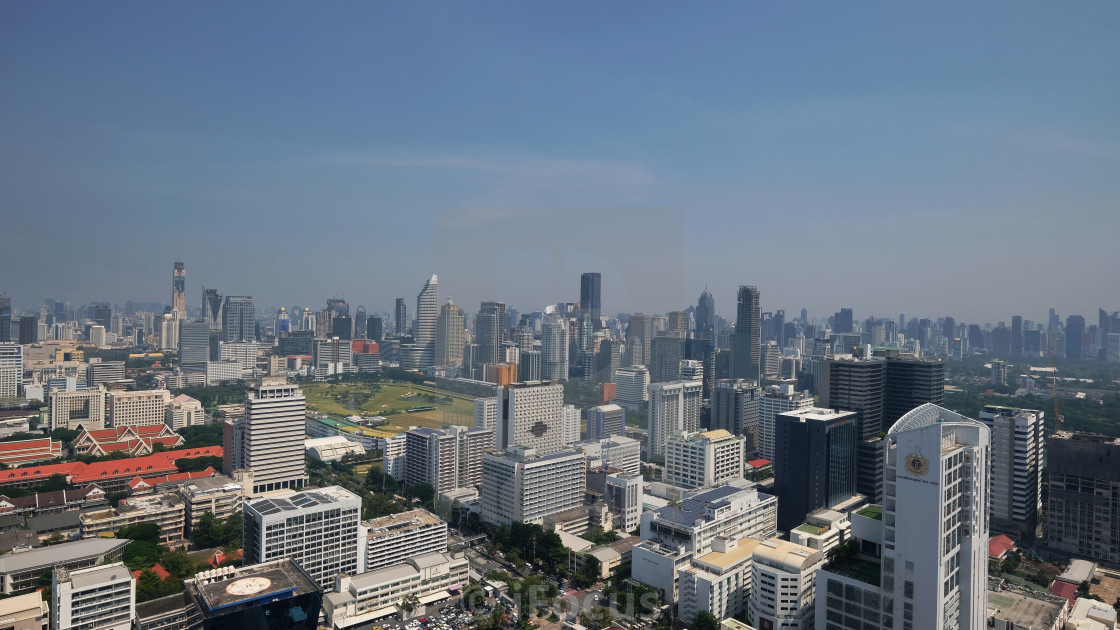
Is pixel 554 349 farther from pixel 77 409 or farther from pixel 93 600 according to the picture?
pixel 77 409

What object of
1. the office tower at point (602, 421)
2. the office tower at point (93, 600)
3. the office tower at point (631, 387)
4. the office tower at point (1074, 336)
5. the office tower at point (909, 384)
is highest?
the office tower at point (1074, 336)

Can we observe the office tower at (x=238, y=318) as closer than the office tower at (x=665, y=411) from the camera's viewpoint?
No

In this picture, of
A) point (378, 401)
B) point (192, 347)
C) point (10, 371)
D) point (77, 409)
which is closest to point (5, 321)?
point (10, 371)

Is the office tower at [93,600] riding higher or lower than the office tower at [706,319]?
lower

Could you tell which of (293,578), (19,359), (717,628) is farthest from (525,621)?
(19,359)

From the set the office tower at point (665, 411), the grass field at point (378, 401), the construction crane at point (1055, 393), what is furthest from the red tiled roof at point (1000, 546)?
the grass field at point (378, 401)

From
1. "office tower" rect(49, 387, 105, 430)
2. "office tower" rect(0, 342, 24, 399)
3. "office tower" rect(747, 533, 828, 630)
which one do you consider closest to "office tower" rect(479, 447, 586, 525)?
"office tower" rect(747, 533, 828, 630)

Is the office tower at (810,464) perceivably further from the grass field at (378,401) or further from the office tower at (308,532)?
the grass field at (378,401)
